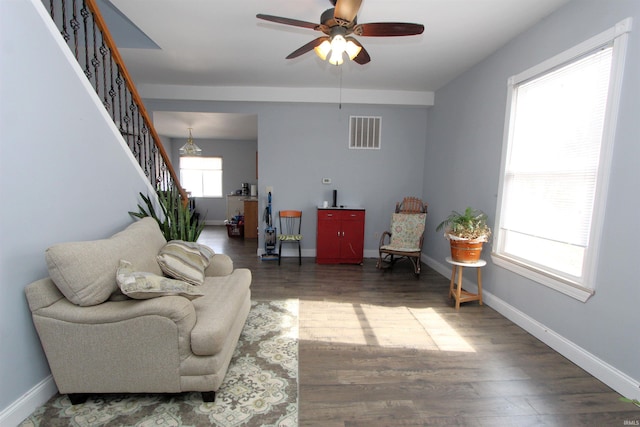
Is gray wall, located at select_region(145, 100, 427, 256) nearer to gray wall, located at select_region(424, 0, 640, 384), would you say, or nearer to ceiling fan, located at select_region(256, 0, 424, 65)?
gray wall, located at select_region(424, 0, 640, 384)

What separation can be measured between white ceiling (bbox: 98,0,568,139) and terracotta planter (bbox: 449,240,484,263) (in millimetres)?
2068

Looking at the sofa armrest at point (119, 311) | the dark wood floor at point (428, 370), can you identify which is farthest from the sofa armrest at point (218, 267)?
the sofa armrest at point (119, 311)

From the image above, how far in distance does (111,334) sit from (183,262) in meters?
0.76

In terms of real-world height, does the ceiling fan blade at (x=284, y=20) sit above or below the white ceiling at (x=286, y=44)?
below

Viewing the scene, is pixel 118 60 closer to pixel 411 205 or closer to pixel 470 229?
pixel 470 229

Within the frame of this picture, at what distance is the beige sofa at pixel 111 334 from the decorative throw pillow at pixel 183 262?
462 mm

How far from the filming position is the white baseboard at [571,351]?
1890 millimetres

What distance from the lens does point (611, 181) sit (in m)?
2.03

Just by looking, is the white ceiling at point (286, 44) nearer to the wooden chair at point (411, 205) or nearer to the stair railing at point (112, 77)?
the stair railing at point (112, 77)

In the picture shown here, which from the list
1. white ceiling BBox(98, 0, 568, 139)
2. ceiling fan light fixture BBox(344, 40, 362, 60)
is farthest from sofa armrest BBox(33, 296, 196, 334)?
white ceiling BBox(98, 0, 568, 139)

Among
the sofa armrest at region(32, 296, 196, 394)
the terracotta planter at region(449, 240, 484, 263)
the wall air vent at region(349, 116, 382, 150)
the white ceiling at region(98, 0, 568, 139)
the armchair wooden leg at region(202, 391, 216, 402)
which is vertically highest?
the white ceiling at region(98, 0, 568, 139)

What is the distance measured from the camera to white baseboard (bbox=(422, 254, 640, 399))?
189cm

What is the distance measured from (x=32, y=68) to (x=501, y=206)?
3880 mm

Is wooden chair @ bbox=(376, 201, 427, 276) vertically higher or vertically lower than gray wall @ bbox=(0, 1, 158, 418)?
lower
